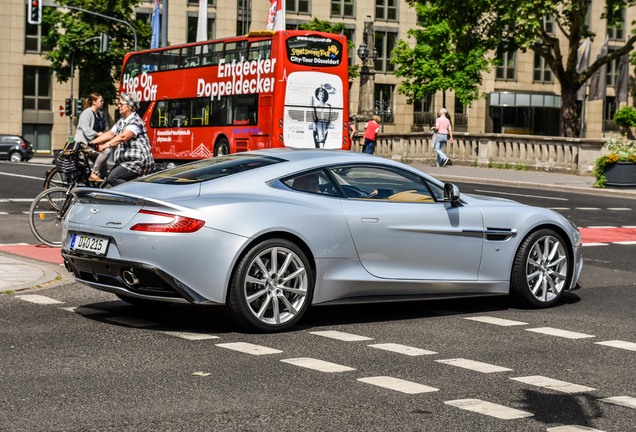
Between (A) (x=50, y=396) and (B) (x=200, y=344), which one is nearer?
(A) (x=50, y=396)

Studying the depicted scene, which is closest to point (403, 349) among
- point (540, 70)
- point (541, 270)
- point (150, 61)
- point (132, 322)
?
point (132, 322)

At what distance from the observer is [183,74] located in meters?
37.9

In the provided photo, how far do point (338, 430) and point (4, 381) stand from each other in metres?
2.01

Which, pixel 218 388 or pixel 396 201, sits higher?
pixel 396 201

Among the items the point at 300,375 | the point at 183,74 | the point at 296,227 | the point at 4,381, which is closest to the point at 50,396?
the point at 4,381

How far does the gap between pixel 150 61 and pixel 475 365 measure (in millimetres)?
33546

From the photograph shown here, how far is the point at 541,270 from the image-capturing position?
1020 cm

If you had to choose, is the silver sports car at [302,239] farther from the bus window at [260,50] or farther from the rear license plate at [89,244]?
the bus window at [260,50]

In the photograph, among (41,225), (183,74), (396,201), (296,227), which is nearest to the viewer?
(296,227)

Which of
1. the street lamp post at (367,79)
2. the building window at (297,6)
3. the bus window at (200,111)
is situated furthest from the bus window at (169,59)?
the building window at (297,6)

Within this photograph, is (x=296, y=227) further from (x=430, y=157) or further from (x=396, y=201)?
(x=430, y=157)

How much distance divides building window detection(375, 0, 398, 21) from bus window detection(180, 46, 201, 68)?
49.5 metres

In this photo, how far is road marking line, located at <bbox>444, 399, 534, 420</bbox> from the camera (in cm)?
608

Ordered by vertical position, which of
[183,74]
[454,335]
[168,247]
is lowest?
[454,335]
